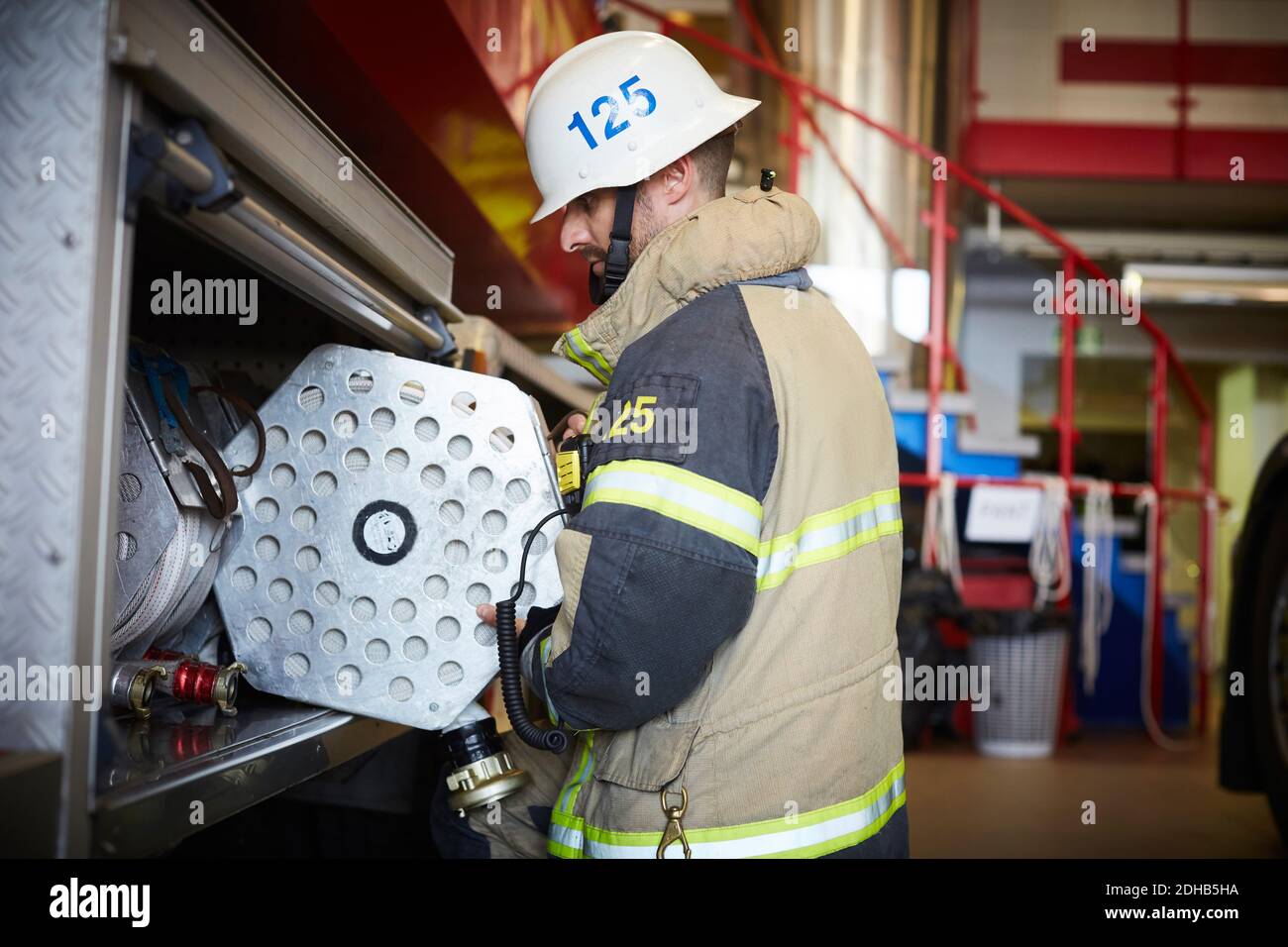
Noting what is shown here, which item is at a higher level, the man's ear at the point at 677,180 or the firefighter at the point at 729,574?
the man's ear at the point at 677,180

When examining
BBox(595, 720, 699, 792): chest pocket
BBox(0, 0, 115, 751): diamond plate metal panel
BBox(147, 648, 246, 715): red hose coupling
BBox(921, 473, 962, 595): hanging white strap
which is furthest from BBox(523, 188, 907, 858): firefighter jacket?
BBox(921, 473, 962, 595): hanging white strap

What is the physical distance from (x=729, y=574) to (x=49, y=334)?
0.72 meters

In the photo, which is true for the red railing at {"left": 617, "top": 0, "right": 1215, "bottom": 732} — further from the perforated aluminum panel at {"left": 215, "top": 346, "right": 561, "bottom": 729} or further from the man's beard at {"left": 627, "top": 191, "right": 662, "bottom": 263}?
the perforated aluminum panel at {"left": 215, "top": 346, "right": 561, "bottom": 729}

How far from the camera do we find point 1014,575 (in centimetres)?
544

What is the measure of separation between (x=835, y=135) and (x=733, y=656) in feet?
15.7

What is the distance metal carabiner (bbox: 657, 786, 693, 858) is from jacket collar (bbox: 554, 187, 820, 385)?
1.94ft

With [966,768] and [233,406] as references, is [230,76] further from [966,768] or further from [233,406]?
[966,768]

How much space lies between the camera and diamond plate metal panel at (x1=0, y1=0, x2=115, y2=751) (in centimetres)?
92

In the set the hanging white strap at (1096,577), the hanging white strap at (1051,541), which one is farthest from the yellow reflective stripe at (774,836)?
Answer: the hanging white strap at (1096,577)

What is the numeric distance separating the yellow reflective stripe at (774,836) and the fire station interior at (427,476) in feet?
0.59

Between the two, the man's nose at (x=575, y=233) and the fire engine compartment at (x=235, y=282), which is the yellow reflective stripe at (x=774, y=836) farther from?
the man's nose at (x=575, y=233)

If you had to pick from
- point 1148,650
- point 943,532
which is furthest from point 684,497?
point 1148,650

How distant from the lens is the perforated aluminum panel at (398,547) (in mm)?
1485

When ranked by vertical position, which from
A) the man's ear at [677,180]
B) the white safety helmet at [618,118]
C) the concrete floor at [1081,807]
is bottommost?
the concrete floor at [1081,807]
